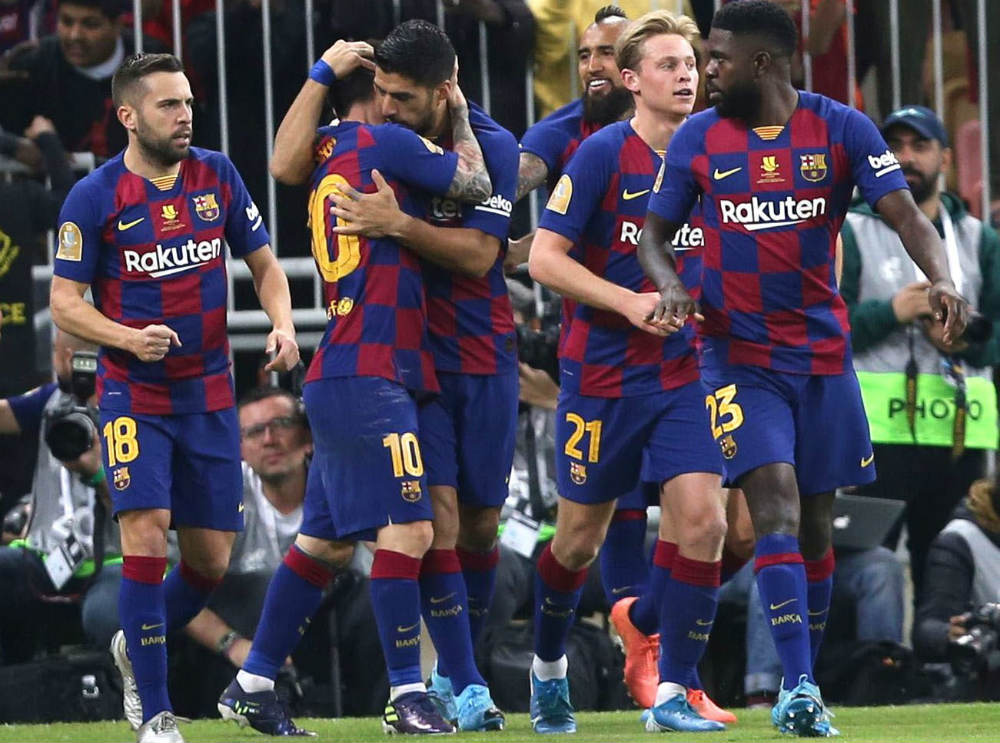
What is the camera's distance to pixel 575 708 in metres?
9.46

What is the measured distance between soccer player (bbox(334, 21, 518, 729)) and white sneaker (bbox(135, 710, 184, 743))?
2.94 ft

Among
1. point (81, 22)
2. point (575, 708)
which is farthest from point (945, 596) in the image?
point (81, 22)

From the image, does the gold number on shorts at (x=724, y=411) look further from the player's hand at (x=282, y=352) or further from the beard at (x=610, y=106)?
the beard at (x=610, y=106)

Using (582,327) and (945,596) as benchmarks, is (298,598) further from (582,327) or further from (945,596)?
(945,596)

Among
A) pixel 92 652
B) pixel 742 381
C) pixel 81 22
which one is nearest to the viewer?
pixel 742 381

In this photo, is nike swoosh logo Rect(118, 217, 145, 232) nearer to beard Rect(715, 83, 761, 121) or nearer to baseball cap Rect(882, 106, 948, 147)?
beard Rect(715, 83, 761, 121)

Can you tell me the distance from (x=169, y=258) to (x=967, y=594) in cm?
367

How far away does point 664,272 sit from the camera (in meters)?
7.11

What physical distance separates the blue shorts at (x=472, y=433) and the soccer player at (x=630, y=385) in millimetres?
254

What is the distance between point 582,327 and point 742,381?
904 mm

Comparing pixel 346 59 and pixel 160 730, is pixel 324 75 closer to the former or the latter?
pixel 346 59

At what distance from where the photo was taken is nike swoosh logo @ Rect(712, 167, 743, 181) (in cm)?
721

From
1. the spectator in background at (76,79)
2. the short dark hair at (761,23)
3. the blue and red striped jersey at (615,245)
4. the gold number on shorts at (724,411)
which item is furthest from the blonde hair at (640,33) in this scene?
the spectator in background at (76,79)

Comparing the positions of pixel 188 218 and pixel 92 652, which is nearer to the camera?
pixel 188 218
